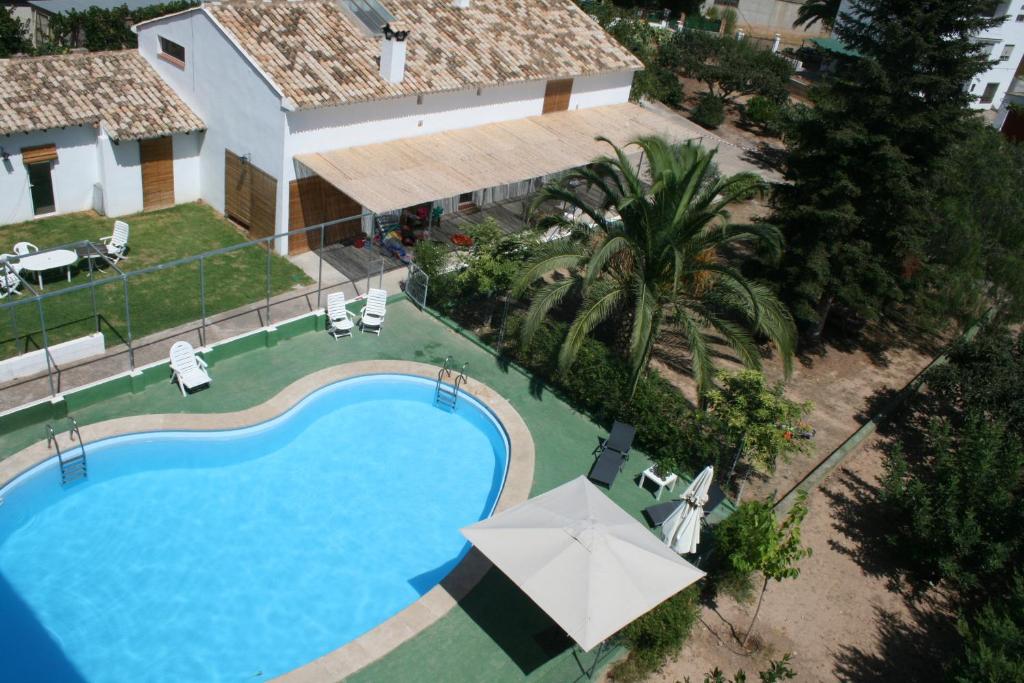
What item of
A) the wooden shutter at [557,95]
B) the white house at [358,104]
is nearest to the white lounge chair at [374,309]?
the white house at [358,104]

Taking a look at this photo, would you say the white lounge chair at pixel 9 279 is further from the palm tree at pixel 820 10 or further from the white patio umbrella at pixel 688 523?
the palm tree at pixel 820 10

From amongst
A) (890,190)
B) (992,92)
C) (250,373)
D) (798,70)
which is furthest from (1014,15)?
(250,373)

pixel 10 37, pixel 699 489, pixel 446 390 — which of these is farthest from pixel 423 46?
pixel 699 489

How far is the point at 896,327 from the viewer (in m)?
27.2

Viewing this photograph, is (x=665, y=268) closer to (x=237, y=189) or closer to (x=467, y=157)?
(x=467, y=157)

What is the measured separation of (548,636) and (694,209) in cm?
987

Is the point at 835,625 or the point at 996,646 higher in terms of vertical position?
the point at 996,646

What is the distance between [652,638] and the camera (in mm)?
13820

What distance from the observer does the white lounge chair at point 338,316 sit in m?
21.2

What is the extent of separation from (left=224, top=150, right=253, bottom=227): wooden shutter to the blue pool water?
849cm

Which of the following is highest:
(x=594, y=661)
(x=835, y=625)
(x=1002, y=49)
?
(x=1002, y=49)

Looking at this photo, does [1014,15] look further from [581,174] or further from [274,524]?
[274,524]

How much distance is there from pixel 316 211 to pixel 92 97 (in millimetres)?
7212

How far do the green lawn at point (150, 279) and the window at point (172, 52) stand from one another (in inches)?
175
